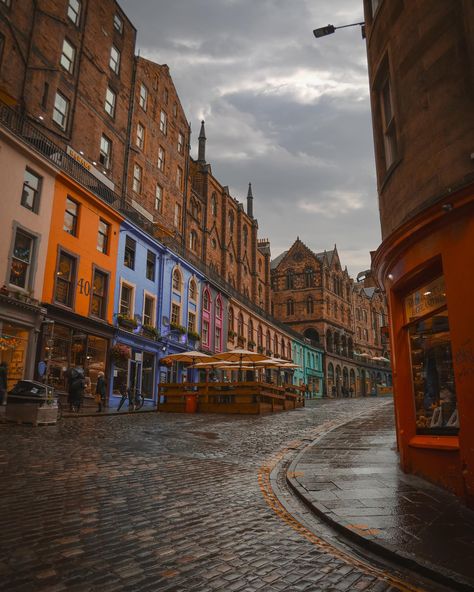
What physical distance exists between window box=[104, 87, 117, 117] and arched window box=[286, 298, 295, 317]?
44.3 metres

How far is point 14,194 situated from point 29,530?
1684cm

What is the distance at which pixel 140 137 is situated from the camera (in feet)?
107

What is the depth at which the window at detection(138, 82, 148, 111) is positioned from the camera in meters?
33.0

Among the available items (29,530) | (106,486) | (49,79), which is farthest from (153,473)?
(49,79)

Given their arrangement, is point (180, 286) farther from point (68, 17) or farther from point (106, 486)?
point (106, 486)

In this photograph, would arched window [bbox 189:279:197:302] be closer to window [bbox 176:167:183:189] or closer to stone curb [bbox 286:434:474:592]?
window [bbox 176:167:183:189]

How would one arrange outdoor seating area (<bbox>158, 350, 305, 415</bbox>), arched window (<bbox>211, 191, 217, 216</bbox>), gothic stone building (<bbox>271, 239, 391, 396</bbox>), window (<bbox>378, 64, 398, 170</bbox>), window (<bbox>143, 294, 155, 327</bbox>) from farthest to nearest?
1. gothic stone building (<bbox>271, 239, 391, 396</bbox>)
2. arched window (<bbox>211, 191, 217, 216</bbox>)
3. window (<bbox>143, 294, 155, 327</bbox>)
4. outdoor seating area (<bbox>158, 350, 305, 415</bbox>)
5. window (<bbox>378, 64, 398, 170</bbox>)

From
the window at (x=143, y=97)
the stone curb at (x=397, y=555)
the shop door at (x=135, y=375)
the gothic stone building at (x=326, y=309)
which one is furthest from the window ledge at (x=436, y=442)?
the gothic stone building at (x=326, y=309)

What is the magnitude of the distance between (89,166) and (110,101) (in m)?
6.21

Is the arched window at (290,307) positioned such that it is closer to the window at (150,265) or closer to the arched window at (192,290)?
the arched window at (192,290)

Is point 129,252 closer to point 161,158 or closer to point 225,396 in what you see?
point 225,396

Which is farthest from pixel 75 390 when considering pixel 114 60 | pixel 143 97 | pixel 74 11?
pixel 143 97

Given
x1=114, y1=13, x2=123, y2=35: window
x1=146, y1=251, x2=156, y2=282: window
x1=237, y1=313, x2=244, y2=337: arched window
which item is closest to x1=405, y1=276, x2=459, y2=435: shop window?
x1=146, y1=251, x2=156, y2=282: window

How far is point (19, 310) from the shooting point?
58.4 feet
